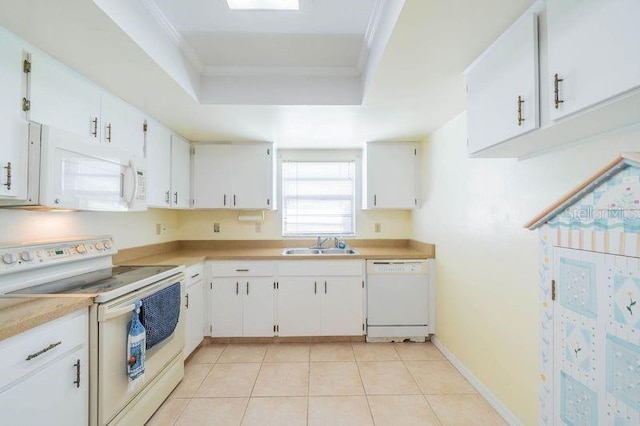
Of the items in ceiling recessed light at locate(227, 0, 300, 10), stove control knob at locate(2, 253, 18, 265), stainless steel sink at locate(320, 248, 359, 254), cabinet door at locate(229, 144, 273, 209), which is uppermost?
ceiling recessed light at locate(227, 0, 300, 10)

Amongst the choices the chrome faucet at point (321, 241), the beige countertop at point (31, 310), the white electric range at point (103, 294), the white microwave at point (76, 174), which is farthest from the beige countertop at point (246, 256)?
the beige countertop at point (31, 310)

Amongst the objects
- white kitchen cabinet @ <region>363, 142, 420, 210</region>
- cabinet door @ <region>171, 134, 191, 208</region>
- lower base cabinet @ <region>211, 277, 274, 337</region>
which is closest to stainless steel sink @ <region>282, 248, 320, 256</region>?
lower base cabinet @ <region>211, 277, 274, 337</region>

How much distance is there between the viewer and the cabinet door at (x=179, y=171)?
2834mm

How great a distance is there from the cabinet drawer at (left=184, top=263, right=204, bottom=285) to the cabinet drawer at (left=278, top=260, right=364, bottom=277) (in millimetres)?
768

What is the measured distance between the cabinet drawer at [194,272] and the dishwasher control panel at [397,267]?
169 cm

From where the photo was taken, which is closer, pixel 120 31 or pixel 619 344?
pixel 619 344

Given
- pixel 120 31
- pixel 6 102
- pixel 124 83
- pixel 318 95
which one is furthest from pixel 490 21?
pixel 6 102

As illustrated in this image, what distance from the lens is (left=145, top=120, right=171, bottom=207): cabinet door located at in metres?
2.41

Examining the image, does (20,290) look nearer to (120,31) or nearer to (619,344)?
(120,31)

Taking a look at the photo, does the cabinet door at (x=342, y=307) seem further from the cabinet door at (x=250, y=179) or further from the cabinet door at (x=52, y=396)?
the cabinet door at (x=52, y=396)

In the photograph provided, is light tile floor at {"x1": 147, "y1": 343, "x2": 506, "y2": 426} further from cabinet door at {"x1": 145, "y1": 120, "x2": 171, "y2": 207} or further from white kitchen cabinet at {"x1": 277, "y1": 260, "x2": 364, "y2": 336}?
cabinet door at {"x1": 145, "y1": 120, "x2": 171, "y2": 207}

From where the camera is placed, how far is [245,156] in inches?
128

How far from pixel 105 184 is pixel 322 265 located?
6.39 ft

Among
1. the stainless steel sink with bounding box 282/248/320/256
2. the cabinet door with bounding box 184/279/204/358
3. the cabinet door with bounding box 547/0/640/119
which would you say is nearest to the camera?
the cabinet door with bounding box 547/0/640/119
